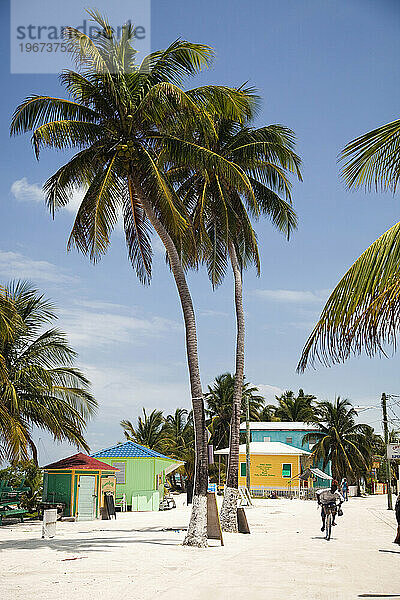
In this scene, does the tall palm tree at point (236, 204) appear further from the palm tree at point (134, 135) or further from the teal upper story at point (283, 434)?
the teal upper story at point (283, 434)

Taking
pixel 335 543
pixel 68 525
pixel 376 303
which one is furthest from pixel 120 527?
pixel 376 303

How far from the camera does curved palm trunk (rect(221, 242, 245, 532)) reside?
1978cm

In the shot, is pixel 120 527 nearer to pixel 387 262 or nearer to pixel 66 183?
pixel 66 183

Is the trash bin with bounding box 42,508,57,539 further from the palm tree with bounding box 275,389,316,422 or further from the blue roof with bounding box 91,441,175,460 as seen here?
the palm tree with bounding box 275,389,316,422

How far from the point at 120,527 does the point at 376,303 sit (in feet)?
58.5

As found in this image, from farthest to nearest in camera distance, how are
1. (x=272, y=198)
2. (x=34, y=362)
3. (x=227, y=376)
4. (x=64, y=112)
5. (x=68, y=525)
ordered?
1. (x=227, y=376)
2. (x=34, y=362)
3. (x=68, y=525)
4. (x=272, y=198)
5. (x=64, y=112)

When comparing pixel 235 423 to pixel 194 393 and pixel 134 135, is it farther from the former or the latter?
pixel 134 135

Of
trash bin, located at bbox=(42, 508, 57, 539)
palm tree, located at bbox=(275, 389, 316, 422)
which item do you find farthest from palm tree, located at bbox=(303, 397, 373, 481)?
trash bin, located at bbox=(42, 508, 57, 539)

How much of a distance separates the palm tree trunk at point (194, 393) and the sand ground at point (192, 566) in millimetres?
634

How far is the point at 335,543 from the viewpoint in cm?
1780

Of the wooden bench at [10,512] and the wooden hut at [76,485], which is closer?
the wooden bench at [10,512]

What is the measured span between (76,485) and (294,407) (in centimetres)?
5146

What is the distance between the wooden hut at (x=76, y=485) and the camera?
1015 inches

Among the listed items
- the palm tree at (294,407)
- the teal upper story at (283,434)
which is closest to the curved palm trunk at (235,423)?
the teal upper story at (283,434)
